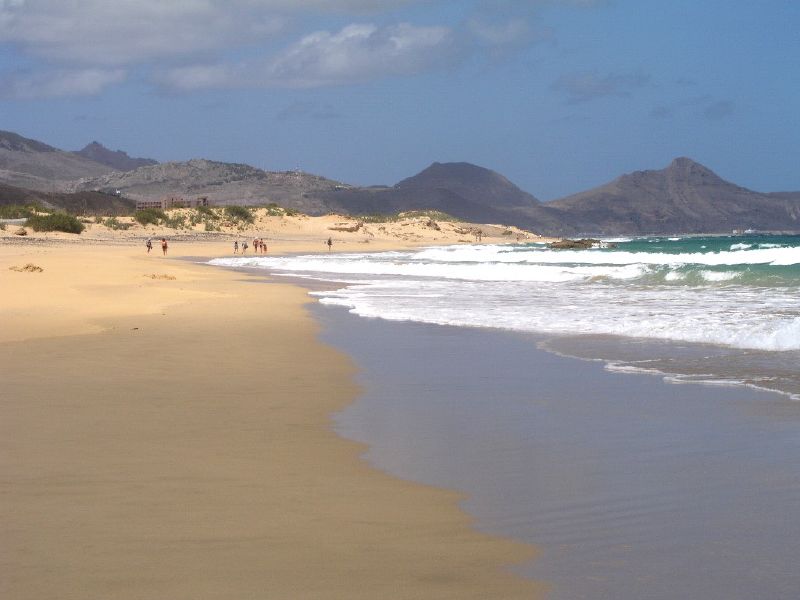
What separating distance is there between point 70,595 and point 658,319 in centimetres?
1172

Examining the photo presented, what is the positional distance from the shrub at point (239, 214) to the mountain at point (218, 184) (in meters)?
63.5

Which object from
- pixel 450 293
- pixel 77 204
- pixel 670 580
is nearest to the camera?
pixel 670 580

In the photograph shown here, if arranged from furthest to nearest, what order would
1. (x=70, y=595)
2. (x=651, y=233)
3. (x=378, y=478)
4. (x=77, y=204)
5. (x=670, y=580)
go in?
1. (x=651, y=233)
2. (x=77, y=204)
3. (x=378, y=478)
4. (x=670, y=580)
5. (x=70, y=595)

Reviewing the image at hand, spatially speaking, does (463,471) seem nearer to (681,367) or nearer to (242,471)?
(242,471)

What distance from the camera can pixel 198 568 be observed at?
3.75 meters

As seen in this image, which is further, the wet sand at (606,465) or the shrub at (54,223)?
the shrub at (54,223)

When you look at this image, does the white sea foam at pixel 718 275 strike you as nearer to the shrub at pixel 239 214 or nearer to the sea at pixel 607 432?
the sea at pixel 607 432

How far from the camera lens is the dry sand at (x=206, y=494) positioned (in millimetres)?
3674

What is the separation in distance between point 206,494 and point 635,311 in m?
12.0

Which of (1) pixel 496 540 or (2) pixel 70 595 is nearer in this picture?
(2) pixel 70 595

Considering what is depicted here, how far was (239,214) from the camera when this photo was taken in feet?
280

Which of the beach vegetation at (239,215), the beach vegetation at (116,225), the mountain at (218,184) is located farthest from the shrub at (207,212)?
the mountain at (218,184)

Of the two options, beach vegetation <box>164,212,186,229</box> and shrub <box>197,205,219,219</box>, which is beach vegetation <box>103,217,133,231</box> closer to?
beach vegetation <box>164,212,186,229</box>

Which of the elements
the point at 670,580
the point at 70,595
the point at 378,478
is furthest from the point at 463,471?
the point at 70,595
